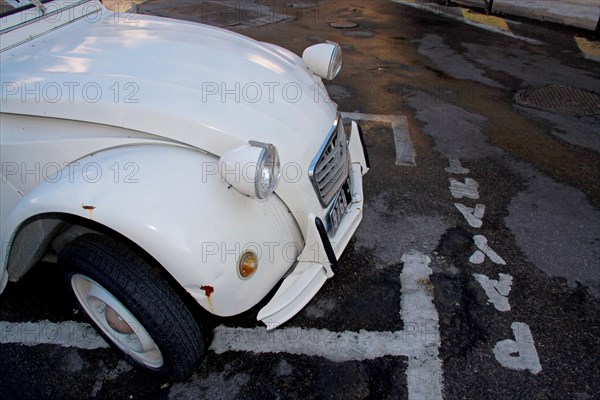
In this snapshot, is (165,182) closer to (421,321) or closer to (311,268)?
(311,268)

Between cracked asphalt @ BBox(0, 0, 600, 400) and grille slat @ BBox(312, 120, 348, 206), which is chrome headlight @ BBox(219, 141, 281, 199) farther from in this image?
cracked asphalt @ BBox(0, 0, 600, 400)

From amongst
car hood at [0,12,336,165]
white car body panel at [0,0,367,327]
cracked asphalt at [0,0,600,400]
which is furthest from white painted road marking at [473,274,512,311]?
car hood at [0,12,336,165]

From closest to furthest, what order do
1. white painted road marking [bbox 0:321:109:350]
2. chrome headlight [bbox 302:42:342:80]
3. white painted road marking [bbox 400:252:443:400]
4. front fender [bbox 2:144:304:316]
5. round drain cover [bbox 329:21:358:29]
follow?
front fender [bbox 2:144:304:316] < white painted road marking [bbox 400:252:443:400] < white painted road marking [bbox 0:321:109:350] < chrome headlight [bbox 302:42:342:80] < round drain cover [bbox 329:21:358:29]

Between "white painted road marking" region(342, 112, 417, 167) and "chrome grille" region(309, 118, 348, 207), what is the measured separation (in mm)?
1561

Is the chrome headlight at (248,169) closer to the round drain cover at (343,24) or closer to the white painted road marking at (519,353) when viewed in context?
the white painted road marking at (519,353)

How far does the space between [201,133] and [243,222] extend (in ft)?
1.49

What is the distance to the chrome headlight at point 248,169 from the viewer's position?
1934 millimetres

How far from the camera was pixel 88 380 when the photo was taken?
2.38 metres

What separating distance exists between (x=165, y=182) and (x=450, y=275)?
73.7 inches

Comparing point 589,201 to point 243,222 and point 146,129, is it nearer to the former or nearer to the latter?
point 243,222

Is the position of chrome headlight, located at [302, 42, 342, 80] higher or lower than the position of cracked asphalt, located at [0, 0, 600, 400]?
higher

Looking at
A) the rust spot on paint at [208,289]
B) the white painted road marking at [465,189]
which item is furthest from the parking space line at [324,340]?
the white painted road marking at [465,189]

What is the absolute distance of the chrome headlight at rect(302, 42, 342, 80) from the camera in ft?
10.0

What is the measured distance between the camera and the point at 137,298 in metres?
2.02
